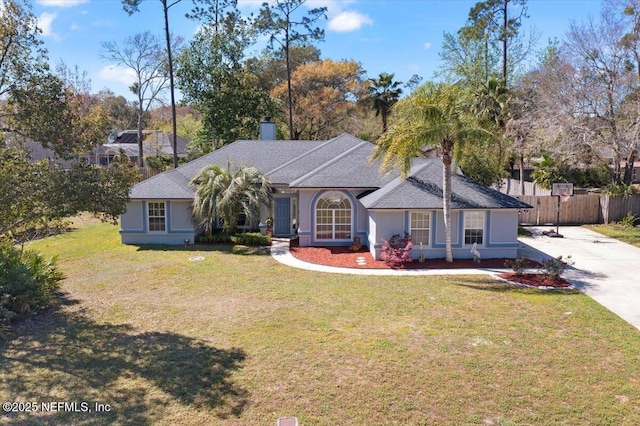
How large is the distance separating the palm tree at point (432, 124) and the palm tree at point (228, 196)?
6.83 m

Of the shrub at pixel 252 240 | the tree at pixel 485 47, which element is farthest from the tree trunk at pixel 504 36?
the shrub at pixel 252 240

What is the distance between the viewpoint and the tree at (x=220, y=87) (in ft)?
118

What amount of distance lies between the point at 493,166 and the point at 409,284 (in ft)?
36.6

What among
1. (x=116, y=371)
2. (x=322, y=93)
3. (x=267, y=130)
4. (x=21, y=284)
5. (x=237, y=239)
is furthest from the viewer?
(x=322, y=93)

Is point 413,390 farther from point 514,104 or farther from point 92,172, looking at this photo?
point 514,104

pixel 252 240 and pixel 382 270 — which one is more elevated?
pixel 252 240

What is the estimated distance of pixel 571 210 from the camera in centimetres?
2542

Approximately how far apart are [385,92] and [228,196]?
23644mm

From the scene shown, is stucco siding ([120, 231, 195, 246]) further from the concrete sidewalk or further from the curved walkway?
the curved walkway

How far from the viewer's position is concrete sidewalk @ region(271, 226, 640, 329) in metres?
12.6

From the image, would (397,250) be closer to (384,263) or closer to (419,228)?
(384,263)

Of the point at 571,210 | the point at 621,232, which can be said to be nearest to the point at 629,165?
the point at 571,210

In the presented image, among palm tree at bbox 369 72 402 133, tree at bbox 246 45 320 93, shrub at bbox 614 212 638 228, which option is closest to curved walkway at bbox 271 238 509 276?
shrub at bbox 614 212 638 228

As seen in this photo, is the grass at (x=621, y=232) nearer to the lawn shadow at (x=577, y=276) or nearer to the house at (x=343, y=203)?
A: the lawn shadow at (x=577, y=276)
